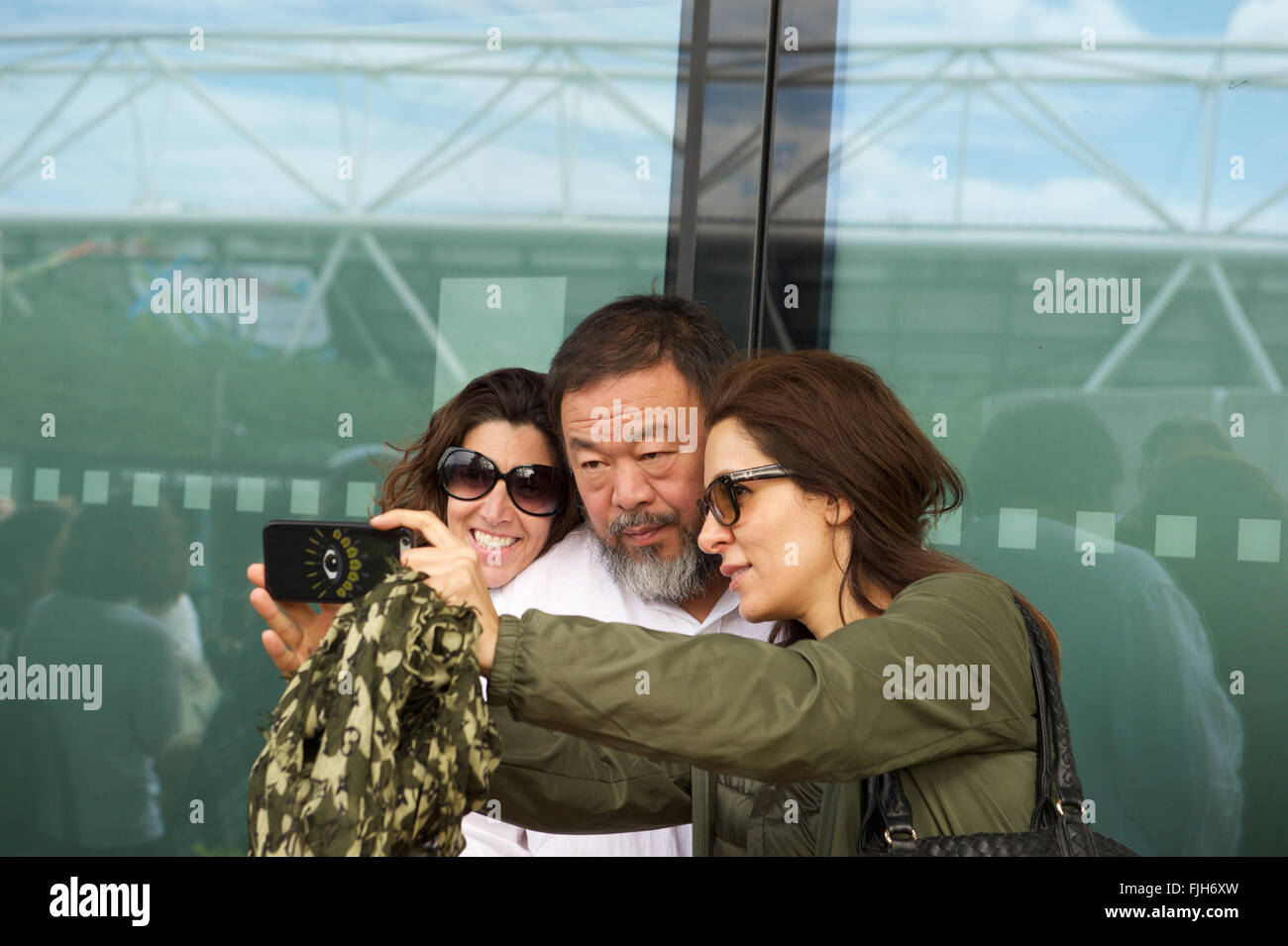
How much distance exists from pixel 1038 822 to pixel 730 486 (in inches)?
25.3

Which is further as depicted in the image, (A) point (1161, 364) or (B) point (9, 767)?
(B) point (9, 767)

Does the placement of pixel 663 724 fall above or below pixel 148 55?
below

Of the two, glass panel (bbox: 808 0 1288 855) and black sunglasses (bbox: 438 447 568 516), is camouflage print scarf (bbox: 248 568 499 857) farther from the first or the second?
glass panel (bbox: 808 0 1288 855)

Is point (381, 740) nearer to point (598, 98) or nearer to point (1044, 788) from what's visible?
point (1044, 788)

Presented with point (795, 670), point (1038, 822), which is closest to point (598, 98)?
point (795, 670)

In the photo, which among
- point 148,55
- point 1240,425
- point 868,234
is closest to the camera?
point 1240,425

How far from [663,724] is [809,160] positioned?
1.93 m

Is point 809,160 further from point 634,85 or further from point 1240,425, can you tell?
point 1240,425

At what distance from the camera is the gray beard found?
7.46 feet
